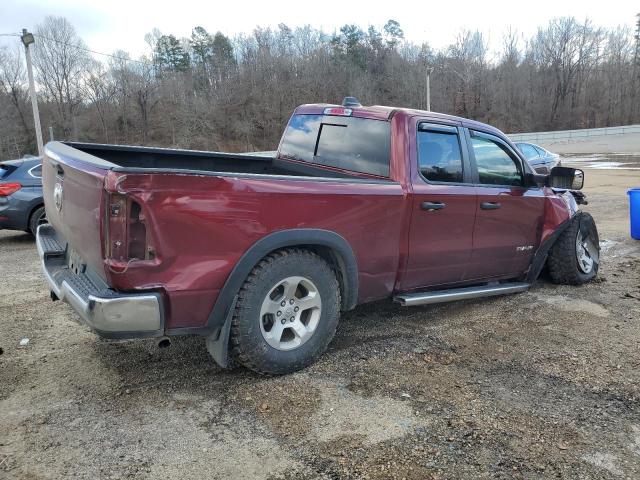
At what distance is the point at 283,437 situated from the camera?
2.94 meters

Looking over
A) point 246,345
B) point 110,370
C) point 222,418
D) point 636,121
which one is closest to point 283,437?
point 222,418

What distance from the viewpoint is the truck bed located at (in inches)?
185

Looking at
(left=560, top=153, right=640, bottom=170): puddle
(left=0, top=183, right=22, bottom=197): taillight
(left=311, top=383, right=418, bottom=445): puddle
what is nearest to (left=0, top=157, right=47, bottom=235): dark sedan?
(left=0, top=183, right=22, bottom=197): taillight

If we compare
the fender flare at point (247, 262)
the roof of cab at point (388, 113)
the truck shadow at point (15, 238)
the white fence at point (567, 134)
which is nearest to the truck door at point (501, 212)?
the roof of cab at point (388, 113)

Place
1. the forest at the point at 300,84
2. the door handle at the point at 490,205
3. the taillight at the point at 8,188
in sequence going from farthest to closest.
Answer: the forest at the point at 300,84
the taillight at the point at 8,188
the door handle at the point at 490,205

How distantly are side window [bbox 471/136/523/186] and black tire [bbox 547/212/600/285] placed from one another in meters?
0.96

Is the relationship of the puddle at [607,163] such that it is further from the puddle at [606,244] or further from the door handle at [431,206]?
the door handle at [431,206]

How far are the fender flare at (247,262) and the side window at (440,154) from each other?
1.10 meters

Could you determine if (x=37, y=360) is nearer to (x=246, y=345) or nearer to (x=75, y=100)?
(x=246, y=345)

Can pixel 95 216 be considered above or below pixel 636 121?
below

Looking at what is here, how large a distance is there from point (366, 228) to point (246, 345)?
118cm

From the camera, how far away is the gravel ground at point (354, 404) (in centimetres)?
272

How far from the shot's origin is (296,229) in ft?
11.3

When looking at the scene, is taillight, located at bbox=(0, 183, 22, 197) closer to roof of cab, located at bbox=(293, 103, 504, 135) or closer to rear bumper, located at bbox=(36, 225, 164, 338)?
roof of cab, located at bbox=(293, 103, 504, 135)
